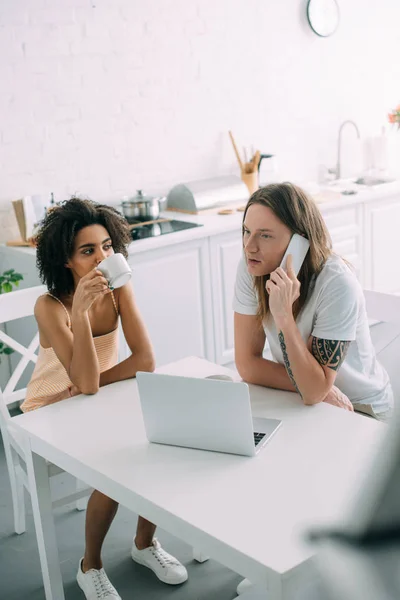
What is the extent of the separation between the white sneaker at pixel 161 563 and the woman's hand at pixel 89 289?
0.72 meters

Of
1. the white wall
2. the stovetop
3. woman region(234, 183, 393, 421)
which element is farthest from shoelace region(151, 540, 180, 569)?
the white wall

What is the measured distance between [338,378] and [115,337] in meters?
0.66

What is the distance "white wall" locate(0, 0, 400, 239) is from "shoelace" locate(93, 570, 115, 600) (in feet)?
6.09

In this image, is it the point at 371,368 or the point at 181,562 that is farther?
the point at 181,562

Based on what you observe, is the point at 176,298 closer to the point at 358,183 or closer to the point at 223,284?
the point at 223,284

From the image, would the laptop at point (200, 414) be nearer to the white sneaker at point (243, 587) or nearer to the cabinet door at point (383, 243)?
the white sneaker at point (243, 587)

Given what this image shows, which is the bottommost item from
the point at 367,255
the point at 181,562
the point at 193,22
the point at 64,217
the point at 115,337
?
the point at 181,562

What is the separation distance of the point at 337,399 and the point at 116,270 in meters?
0.61

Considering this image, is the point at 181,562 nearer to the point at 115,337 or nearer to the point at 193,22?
the point at 115,337

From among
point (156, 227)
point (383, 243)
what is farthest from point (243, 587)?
point (383, 243)

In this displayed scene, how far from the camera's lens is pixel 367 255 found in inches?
163

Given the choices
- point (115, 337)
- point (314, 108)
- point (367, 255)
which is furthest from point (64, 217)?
point (314, 108)

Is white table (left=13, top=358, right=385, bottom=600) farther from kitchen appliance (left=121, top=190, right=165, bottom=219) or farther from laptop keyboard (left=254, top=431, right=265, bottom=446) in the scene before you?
kitchen appliance (left=121, top=190, right=165, bottom=219)

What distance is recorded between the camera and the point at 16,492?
7.76 feet
